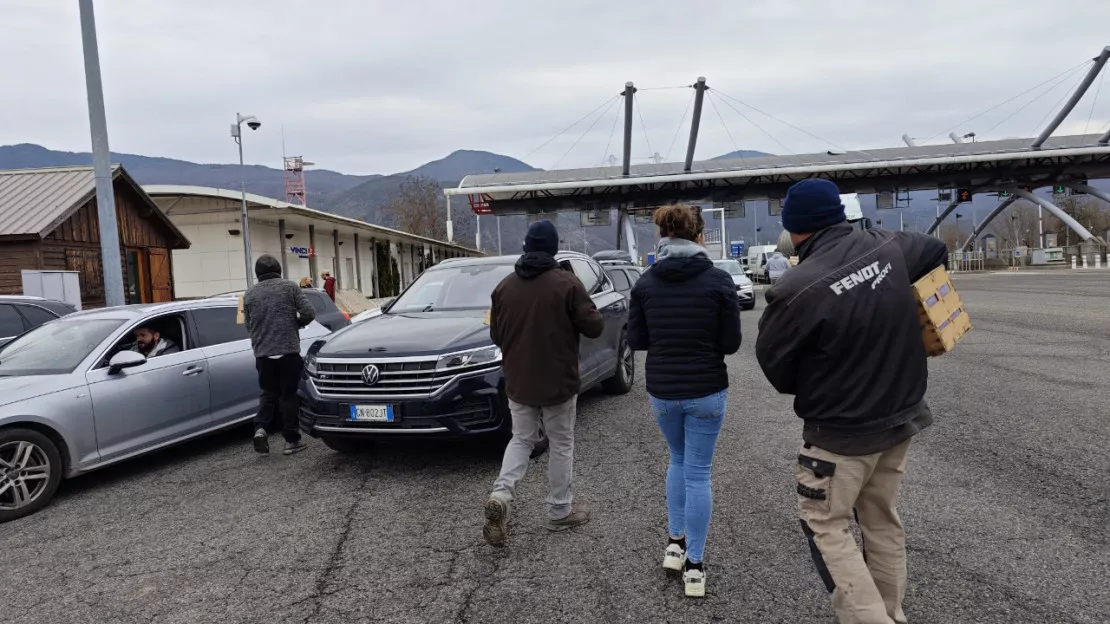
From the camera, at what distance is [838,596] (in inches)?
106

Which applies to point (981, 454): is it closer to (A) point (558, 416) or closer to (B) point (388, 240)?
(A) point (558, 416)

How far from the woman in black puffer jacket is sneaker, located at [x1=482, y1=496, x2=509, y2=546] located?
107cm

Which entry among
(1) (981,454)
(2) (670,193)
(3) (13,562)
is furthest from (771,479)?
(2) (670,193)

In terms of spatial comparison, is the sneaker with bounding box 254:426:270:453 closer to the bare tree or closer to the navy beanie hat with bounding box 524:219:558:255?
the navy beanie hat with bounding box 524:219:558:255

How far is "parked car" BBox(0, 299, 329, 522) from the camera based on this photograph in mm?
5379

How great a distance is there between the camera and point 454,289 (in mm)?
7215

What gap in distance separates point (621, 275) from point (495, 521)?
611cm

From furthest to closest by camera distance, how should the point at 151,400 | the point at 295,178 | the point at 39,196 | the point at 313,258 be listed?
the point at 295,178 → the point at 313,258 → the point at 39,196 → the point at 151,400

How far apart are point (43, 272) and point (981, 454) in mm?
14300

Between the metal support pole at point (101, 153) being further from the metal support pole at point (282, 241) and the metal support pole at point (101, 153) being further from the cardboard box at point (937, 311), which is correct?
the metal support pole at point (282, 241)

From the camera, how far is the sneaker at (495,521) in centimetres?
405

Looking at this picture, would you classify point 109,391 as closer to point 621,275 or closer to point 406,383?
point 406,383

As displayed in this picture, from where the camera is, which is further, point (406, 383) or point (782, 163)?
point (782, 163)

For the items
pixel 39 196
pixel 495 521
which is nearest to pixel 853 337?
pixel 495 521
